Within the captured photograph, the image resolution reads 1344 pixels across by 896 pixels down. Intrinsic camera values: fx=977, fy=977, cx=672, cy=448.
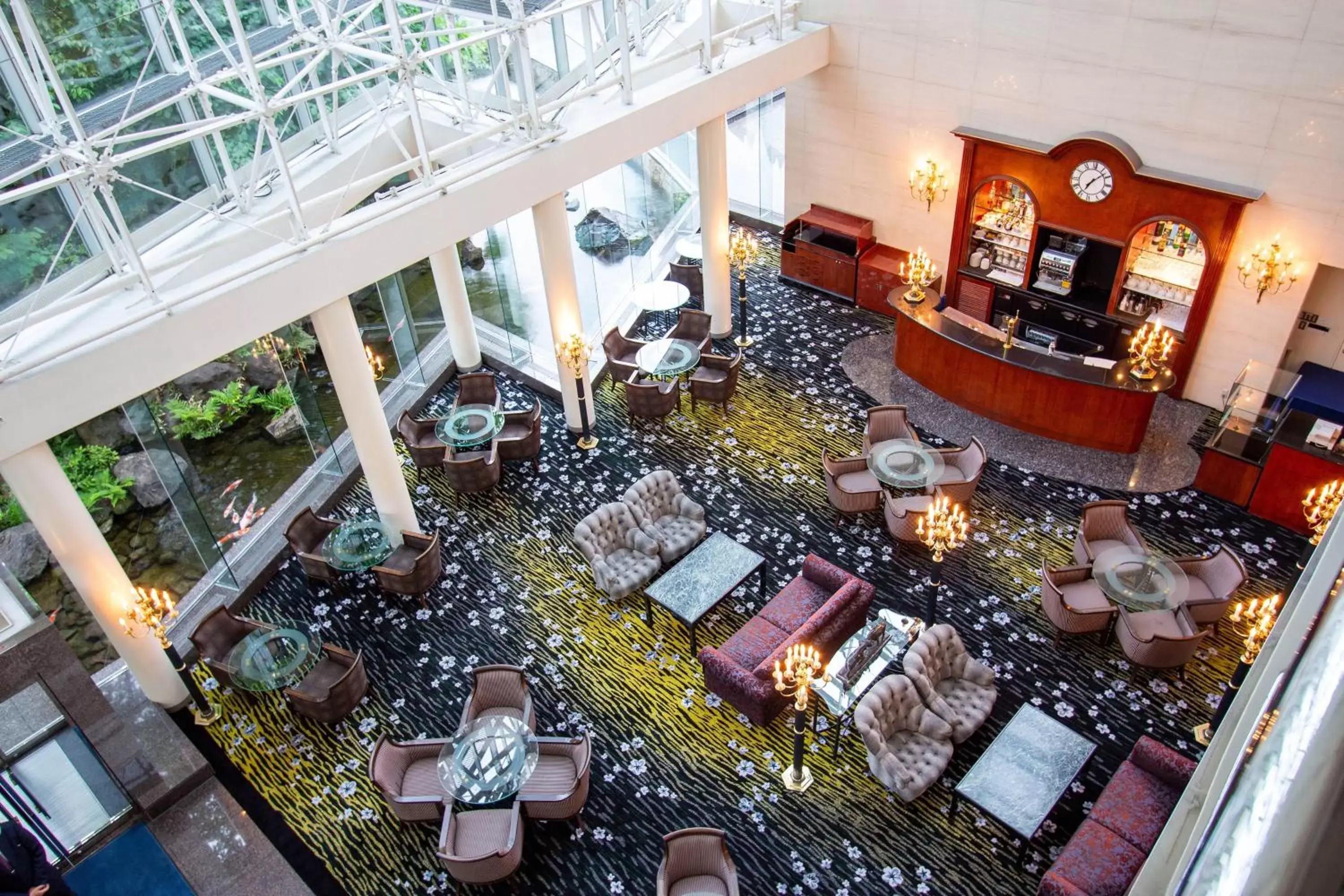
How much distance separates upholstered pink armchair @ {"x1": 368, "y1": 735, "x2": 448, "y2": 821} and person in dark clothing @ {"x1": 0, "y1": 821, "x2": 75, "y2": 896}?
2507mm

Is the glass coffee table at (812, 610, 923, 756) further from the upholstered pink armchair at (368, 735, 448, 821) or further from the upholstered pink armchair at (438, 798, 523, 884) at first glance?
the upholstered pink armchair at (368, 735, 448, 821)

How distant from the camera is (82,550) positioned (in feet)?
28.5

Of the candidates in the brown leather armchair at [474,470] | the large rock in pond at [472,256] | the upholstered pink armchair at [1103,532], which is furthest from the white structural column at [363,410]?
the upholstered pink armchair at [1103,532]

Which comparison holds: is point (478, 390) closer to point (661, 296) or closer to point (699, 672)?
point (661, 296)

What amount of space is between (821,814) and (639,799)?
1674 millimetres

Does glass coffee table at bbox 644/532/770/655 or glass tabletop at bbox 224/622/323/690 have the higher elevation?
glass coffee table at bbox 644/532/770/655

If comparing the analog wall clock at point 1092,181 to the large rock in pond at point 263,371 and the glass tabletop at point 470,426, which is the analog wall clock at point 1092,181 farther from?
the large rock in pond at point 263,371

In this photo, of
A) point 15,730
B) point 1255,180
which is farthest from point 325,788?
point 1255,180

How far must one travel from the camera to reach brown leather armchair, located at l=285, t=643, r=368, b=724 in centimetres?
970

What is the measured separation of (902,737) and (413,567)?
5497mm

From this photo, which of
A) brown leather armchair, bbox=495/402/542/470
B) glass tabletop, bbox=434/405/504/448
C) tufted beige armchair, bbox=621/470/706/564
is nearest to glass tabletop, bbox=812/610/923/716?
tufted beige armchair, bbox=621/470/706/564

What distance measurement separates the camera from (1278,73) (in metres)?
10.7

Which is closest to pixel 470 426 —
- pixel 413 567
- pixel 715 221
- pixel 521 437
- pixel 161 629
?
pixel 521 437

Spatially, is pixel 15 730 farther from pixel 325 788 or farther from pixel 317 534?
pixel 317 534
